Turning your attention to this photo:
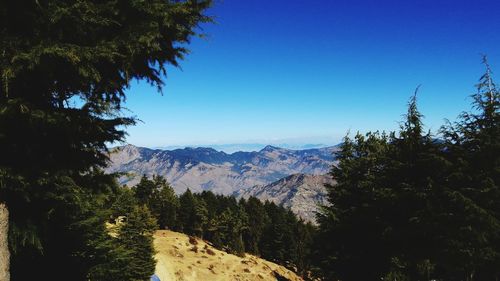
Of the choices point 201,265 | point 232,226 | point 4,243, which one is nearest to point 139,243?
point 201,265

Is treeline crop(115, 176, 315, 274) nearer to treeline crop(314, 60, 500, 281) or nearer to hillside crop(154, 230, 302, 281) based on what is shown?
hillside crop(154, 230, 302, 281)

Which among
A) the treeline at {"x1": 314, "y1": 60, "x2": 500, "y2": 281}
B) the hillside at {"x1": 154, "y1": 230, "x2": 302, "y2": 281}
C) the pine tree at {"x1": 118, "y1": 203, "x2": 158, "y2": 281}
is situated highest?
Answer: the treeline at {"x1": 314, "y1": 60, "x2": 500, "y2": 281}

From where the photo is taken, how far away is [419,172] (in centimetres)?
1349

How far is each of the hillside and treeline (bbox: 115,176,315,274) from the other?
632 centimetres

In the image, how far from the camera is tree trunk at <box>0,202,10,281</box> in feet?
23.3

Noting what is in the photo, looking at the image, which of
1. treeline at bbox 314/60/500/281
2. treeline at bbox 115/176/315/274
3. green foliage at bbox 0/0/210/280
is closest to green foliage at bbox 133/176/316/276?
Answer: treeline at bbox 115/176/315/274

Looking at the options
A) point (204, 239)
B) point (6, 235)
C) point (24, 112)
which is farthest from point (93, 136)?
point (204, 239)

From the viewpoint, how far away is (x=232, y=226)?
91500 millimetres

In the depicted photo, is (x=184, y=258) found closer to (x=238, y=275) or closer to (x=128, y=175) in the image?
(x=238, y=275)

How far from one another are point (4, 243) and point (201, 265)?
64226 mm

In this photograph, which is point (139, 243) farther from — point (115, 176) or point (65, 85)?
point (65, 85)

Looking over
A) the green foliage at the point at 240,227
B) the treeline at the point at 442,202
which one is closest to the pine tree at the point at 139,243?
the treeline at the point at 442,202

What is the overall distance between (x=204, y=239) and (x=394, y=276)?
91.2 metres

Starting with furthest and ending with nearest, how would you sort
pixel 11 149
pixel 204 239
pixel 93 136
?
pixel 204 239, pixel 93 136, pixel 11 149
